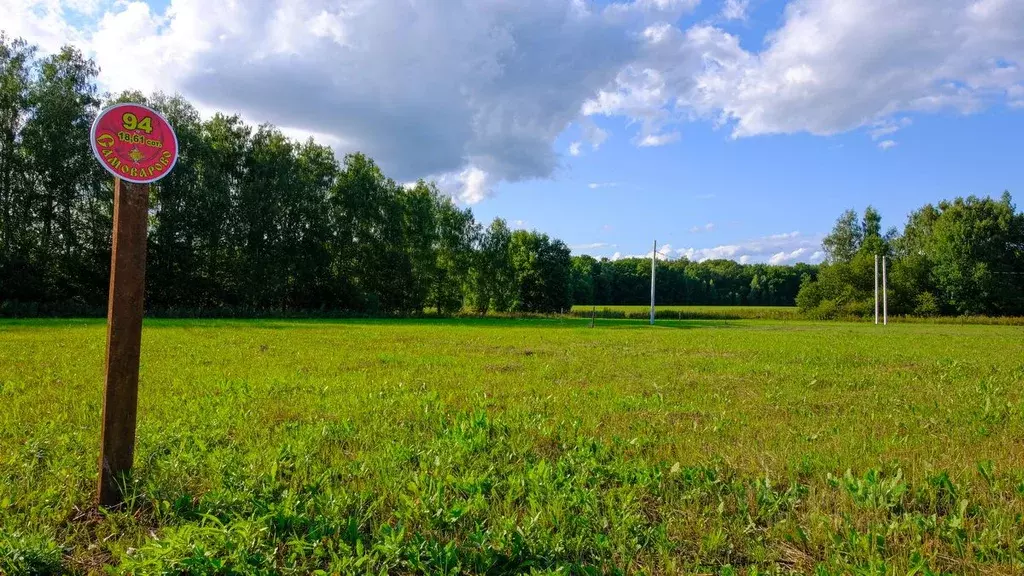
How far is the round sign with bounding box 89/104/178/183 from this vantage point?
3.56 metres

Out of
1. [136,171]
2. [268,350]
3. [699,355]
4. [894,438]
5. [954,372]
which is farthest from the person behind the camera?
[699,355]

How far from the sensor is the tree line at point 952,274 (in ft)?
206

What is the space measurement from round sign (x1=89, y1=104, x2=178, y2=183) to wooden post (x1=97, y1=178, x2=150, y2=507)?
0.38ft

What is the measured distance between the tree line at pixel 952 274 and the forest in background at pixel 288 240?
0.17 meters

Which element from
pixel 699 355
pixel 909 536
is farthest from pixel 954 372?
pixel 909 536

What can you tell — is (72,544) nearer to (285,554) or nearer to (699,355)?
(285,554)

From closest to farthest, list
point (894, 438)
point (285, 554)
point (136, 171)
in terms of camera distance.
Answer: point (285, 554)
point (136, 171)
point (894, 438)

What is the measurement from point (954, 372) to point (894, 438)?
25.9ft

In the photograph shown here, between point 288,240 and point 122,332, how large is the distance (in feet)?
146

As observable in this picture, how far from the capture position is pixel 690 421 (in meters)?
6.68

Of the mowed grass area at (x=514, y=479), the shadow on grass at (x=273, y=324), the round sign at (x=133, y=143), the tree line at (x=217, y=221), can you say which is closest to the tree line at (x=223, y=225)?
the tree line at (x=217, y=221)

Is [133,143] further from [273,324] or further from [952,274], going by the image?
[952,274]

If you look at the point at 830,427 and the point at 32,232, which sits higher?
the point at 32,232

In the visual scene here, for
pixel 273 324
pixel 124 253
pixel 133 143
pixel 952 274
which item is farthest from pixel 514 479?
pixel 952 274
